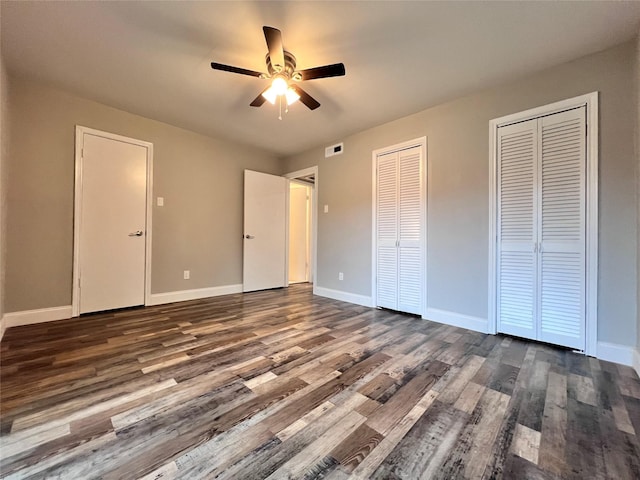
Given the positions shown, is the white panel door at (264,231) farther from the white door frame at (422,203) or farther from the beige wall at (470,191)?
the white door frame at (422,203)

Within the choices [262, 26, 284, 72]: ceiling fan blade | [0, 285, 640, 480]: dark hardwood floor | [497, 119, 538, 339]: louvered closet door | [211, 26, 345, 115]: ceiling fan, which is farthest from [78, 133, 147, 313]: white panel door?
[497, 119, 538, 339]: louvered closet door

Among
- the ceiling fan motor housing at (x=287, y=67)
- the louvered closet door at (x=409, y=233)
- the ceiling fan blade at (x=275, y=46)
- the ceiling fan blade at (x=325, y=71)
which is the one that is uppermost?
the ceiling fan motor housing at (x=287, y=67)

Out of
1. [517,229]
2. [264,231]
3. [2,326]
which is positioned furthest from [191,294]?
[517,229]

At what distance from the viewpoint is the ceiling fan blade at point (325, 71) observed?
1.90 meters

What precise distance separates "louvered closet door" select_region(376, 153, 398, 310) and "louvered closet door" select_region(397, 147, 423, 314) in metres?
0.07

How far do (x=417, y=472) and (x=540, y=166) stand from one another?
2.67 meters

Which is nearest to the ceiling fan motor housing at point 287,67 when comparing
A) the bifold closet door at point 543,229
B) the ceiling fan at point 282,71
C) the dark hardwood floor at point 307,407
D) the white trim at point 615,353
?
the ceiling fan at point 282,71

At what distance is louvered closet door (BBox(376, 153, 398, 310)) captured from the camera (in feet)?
11.3

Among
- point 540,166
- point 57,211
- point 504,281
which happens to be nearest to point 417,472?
point 504,281

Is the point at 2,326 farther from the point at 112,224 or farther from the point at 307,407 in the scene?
the point at 307,407

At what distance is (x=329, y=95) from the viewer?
2803mm

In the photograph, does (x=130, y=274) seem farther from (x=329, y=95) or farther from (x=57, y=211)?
(x=329, y=95)

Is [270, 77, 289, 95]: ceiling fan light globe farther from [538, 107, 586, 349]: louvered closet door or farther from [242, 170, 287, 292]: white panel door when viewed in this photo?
[242, 170, 287, 292]: white panel door

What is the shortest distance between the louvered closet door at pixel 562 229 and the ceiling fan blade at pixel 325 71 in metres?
1.95
